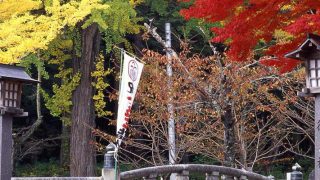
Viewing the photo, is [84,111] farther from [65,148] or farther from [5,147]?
[5,147]

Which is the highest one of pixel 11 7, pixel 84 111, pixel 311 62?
pixel 11 7

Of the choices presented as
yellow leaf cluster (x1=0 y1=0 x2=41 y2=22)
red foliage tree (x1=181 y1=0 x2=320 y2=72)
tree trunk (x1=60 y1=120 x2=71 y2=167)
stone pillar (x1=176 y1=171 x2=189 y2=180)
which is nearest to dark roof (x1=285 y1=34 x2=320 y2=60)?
red foliage tree (x1=181 y1=0 x2=320 y2=72)

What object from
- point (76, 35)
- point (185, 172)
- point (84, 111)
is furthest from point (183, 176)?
point (84, 111)

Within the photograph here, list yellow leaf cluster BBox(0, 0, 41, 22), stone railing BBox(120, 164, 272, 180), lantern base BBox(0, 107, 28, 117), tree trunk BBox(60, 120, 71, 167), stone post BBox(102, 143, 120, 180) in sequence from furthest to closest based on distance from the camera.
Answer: tree trunk BBox(60, 120, 71, 167) < yellow leaf cluster BBox(0, 0, 41, 22) < stone railing BBox(120, 164, 272, 180) < stone post BBox(102, 143, 120, 180) < lantern base BBox(0, 107, 28, 117)

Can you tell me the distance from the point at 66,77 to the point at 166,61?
5.89 meters

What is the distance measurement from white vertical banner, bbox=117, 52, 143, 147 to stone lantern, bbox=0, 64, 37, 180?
284 cm

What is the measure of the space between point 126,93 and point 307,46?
4817 mm

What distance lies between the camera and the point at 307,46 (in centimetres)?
875

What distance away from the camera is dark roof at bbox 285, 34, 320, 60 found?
8.55 m

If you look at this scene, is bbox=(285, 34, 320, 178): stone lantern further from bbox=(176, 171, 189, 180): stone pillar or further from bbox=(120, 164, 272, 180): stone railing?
bbox=(176, 171, 189, 180): stone pillar

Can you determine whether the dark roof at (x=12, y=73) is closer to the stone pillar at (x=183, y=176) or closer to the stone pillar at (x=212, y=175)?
the stone pillar at (x=183, y=176)

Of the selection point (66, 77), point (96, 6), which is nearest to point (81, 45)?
point (66, 77)

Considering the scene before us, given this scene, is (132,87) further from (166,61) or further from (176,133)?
(176,133)

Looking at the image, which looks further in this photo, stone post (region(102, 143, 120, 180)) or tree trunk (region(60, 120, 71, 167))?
tree trunk (region(60, 120, 71, 167))
